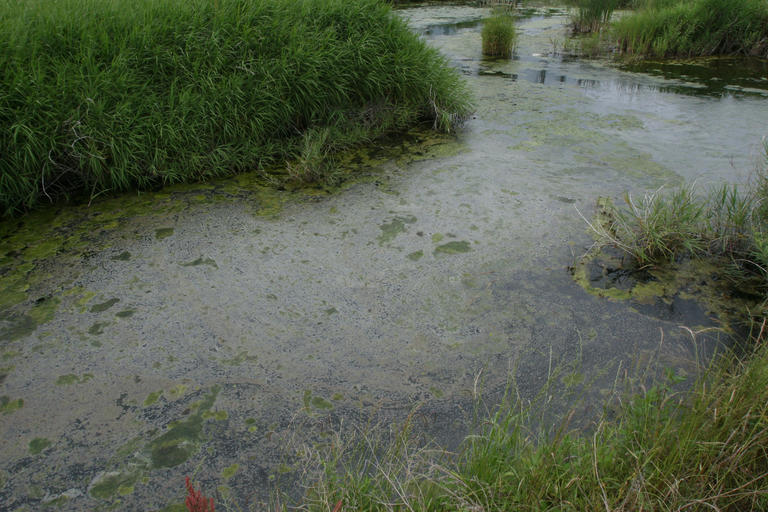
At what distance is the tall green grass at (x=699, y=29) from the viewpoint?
6531mm

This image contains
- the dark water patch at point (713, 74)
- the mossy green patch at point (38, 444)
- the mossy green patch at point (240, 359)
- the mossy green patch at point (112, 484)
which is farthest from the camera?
the dark water patch at point (713, 74)

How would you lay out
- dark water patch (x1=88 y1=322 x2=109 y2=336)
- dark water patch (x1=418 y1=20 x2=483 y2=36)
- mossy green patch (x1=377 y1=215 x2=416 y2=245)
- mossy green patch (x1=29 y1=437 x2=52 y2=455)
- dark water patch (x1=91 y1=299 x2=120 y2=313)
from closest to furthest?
mossy green patch (x1=29 y1=437 x2=52 y2=455) < dark water patch (x1=88 y1=322 x2=109 y2=336) < dark water patch (x1=91 y1=299 x2=120 y2=313) < mossy green patch (x1=377 y1=215 x2=416 y2=245) < dark water patch (x1=418 y1=20 x2=483 y2=36)

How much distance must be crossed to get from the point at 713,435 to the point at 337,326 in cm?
125

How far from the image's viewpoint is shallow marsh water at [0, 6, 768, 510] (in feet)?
5.08

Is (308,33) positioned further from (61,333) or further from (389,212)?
(61,333)

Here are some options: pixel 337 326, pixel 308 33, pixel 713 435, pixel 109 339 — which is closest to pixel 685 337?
pixel 713 435

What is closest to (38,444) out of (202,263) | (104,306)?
(104,306)

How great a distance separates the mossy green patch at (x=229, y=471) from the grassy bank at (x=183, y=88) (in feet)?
6.45

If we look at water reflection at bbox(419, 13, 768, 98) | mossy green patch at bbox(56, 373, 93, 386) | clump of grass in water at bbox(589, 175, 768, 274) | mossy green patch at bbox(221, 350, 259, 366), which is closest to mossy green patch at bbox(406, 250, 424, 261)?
clump of grass in water at bbox(589, 175, 768, 274)

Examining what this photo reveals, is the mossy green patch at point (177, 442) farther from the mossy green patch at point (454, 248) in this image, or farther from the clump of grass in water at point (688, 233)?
the clump of grass in water at point (688, 233)

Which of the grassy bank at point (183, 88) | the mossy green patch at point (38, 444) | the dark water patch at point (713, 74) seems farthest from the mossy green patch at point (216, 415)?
the dark water patch at point (713, 74)

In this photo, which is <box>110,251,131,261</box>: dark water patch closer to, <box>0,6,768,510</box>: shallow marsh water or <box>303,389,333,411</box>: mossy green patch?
<box>0,6,768,510</box>: shallow marsh water

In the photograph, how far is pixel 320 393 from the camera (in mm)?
1736

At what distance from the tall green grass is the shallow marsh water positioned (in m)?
3.55
